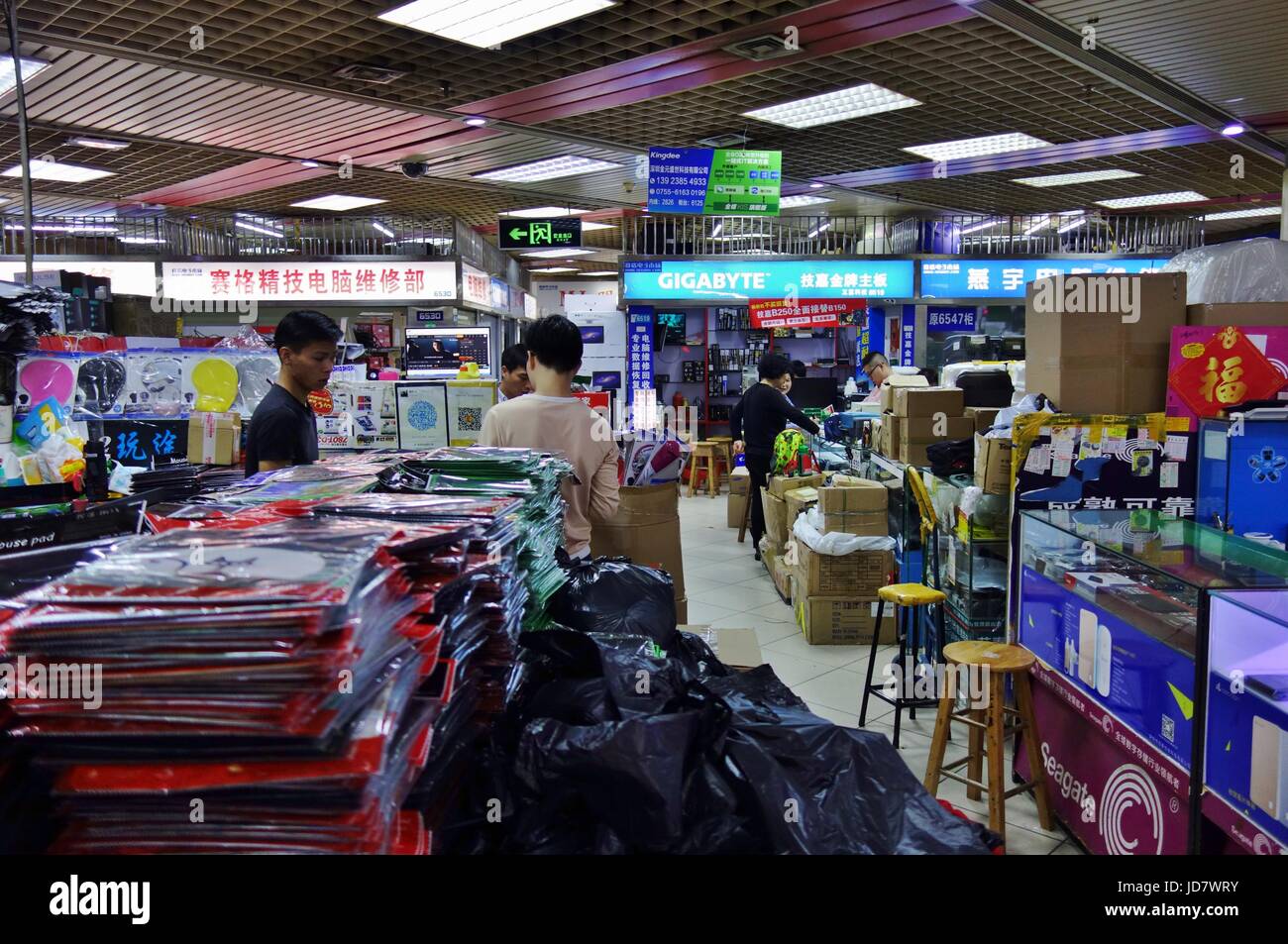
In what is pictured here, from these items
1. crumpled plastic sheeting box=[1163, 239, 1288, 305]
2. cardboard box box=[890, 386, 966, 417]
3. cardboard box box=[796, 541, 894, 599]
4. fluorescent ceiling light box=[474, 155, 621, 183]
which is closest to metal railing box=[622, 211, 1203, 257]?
fluorescent ceiling light box=[474, 155, 621, 183]

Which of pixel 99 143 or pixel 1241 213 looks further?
pixel 1241 213

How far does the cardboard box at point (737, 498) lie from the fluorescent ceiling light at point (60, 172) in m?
6.57

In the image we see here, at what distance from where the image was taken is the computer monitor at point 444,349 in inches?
276

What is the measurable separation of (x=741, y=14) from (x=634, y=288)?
6673mm

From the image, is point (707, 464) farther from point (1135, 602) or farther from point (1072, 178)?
point (1135, 602)

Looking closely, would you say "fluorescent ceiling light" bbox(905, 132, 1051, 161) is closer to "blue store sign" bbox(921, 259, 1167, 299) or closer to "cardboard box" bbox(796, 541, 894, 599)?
Answer: "blue store sign" bbox(921, 259, 1167, 299)

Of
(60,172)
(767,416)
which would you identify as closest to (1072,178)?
(767,416)

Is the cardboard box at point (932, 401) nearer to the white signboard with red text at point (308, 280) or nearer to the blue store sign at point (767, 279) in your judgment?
the blue store sign at point (767, 279)

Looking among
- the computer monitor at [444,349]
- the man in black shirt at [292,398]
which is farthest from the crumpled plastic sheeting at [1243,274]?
the computer monitor at [444,349]

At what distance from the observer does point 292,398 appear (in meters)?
2.84

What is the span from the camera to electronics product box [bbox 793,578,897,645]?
5.22 meters

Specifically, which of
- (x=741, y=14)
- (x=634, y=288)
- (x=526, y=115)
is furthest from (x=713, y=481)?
(x=741, y=14)

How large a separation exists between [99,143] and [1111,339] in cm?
701
